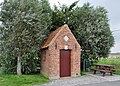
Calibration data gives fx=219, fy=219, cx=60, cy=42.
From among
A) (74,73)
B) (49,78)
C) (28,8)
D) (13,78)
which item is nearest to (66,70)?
(74,73)

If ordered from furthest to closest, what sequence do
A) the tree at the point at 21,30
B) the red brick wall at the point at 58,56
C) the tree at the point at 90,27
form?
the tree at the point at 90,27 < the tree at the point at 21,30 < the red brick wall at the point at 58,56

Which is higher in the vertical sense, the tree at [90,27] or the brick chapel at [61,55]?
the tree at [90,27]

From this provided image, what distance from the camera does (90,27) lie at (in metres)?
21.1

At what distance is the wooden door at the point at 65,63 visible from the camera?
17812 mm

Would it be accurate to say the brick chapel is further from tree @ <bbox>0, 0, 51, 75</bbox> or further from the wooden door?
tree @ <bbox>0, 0, 51, 75</bbox>

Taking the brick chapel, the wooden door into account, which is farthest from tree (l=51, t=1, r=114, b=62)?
Result: the wooden door

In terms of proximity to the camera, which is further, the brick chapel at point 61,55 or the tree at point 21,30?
the tree at point 21,30

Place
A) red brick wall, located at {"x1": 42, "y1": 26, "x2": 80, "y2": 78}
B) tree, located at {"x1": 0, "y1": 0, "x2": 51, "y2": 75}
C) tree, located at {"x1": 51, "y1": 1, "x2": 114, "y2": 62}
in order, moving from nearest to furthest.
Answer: red brick wall, located at {"x1": 42, "y1": 26, "x2": 80, "y2": 78}
tree, located at {"x1": 0, "y1": 0, "x2": 51, "y2": 75}
tree, located at {"x1": 51, "y1": 1, "x2": 114, "y2": 62}

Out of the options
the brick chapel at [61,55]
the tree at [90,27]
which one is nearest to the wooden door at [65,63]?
the brick chapel at [61,55]

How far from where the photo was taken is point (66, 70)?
59.2ft

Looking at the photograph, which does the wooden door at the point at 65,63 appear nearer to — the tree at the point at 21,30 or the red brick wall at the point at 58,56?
the red brick wall at the point at 58,56

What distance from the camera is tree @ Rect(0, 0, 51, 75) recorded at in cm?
1772

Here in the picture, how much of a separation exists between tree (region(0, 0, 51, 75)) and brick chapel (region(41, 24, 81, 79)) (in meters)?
1.25

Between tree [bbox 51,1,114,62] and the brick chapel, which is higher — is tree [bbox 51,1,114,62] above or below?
above
